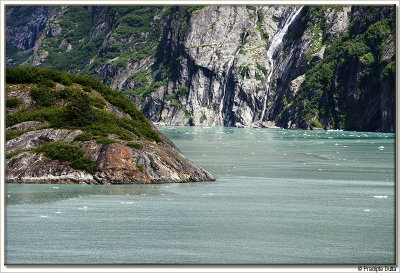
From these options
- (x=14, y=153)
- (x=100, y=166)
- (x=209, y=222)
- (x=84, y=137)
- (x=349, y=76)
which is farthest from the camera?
(x=349, y=76)

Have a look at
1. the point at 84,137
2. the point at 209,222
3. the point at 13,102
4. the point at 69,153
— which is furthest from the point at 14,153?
the point at 209,222

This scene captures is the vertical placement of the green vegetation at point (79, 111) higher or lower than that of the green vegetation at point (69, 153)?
higher

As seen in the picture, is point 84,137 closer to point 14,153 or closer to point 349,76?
point 14,153

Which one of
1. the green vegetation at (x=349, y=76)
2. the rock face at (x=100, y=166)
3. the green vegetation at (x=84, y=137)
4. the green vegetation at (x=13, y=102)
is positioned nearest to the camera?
the rock face at (x=100, y=166)

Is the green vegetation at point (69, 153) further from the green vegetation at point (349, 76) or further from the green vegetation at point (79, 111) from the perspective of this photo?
the green vegetation at point (349, 76)

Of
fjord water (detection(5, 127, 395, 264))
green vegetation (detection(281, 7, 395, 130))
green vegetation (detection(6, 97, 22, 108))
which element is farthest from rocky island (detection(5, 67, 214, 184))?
green vegetation (detection(281, 7, 395, 130))

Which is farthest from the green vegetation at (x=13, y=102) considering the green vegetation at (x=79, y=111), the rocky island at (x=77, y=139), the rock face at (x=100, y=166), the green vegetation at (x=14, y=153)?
the green vegetation at (x=14, y=153)

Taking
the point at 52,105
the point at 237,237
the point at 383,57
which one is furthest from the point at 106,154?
the point at 383,57
